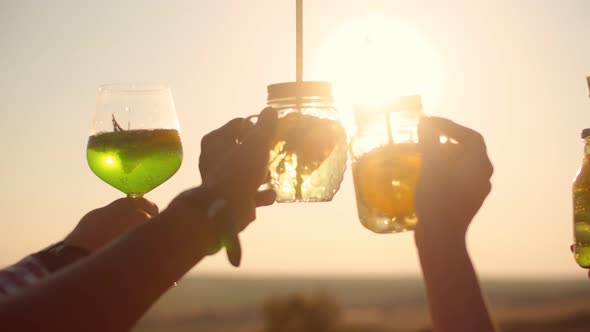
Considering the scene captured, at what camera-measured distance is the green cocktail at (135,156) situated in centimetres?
235

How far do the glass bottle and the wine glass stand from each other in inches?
61.0

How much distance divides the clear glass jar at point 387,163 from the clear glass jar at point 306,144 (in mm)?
81

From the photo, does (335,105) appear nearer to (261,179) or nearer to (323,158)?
(323,158)

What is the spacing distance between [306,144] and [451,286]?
719 mm

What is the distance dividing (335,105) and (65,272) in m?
1.23

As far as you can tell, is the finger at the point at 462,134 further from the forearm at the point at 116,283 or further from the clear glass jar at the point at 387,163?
the forearm at the point at 116,283

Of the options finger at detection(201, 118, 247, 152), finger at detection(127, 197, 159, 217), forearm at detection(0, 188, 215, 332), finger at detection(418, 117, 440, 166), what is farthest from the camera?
finger at detection(127, 197, 159, 217)

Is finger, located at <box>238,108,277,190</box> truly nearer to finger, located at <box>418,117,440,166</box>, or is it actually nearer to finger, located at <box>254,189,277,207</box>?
finger, located at <box>254,189,277,207</box>

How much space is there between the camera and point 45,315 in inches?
46.1

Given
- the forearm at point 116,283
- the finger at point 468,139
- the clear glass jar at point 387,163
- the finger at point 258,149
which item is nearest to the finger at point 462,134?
A: the finger at point 468,139

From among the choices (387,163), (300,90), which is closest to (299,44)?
(300,90)

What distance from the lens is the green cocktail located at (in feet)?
7.70

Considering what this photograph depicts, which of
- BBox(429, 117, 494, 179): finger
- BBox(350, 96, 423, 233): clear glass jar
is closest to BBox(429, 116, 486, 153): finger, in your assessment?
BBox(429, 117, 494, 179): finger

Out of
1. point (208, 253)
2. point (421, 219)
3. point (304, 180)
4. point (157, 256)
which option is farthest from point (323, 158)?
point (157, 256)
